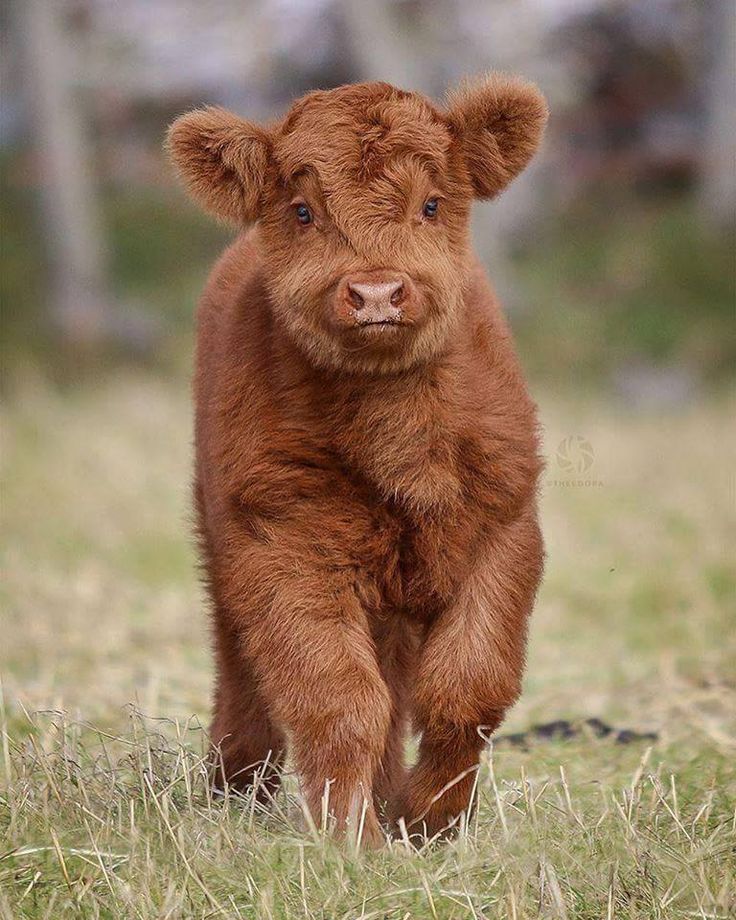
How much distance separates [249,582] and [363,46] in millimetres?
14137

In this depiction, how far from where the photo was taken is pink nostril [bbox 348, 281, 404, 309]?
12.9ft

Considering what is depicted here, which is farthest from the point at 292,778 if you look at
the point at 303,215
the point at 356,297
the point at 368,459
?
the point at 303,215

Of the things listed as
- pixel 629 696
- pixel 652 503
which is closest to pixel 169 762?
pixel 629 696

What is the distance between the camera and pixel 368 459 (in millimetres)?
4098

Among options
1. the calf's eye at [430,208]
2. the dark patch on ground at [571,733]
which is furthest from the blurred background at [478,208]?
the calf's eye at [430,208]

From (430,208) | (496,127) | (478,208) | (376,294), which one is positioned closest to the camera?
(376,294)

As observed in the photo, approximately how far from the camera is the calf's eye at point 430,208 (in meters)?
4.28

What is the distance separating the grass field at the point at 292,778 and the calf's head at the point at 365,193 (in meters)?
1.19

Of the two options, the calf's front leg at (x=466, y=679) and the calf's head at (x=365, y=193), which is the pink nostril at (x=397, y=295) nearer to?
the calf's head at (x=365, y=193)

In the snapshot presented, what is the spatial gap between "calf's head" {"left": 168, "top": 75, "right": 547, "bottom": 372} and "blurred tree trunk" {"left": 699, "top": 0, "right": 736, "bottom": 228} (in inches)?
570

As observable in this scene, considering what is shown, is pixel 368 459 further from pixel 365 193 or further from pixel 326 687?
pixel 365 193

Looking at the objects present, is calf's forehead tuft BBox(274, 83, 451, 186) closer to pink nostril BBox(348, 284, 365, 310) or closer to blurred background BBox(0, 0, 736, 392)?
pink nostril BBox(348, 284, 365, 310)

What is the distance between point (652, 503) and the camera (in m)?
10.3

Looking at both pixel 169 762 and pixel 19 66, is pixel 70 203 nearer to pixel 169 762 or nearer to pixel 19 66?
pixel 19 66
